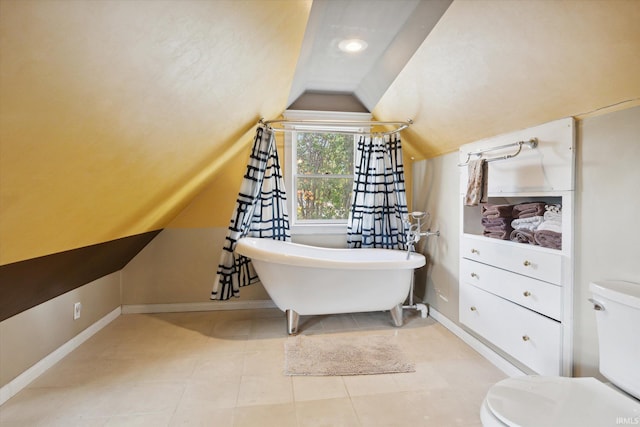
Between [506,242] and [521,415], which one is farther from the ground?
[506,242]

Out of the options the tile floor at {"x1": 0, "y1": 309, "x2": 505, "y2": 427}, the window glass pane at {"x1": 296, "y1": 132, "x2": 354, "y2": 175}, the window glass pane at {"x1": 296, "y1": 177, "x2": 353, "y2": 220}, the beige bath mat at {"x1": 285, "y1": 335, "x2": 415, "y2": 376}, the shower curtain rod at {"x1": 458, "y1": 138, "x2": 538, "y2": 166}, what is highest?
the window glass pane at {"x1": 296, "y1": 132, "x2": 354, "y2": 175}

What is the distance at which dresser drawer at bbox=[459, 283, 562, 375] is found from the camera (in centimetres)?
181

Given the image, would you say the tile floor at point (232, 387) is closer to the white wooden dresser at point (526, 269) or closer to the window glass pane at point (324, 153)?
the white wooden dresser at point (526, 269)

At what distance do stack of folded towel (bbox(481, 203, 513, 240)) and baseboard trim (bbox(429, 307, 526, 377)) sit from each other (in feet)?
2.60

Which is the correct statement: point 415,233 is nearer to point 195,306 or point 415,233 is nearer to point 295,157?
point 295,157

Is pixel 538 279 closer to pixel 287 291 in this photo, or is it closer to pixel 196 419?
pixel 287 291

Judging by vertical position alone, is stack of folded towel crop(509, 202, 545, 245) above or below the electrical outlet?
above

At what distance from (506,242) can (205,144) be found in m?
A: 2.07

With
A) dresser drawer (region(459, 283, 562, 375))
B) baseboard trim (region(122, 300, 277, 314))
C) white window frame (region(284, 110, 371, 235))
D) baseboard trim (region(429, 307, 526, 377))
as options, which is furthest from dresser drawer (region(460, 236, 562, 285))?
baseboard trim (region(122, 300, 277, 314))

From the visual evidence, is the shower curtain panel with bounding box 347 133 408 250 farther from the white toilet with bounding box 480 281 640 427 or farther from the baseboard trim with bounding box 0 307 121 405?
the baseboard trim with bounding box 0 307 121 405

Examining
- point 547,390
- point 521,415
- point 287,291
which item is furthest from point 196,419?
point 547,390

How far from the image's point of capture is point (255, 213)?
10.3ft

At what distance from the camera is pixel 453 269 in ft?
9.25

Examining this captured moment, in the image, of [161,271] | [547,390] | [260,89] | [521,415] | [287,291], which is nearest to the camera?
[521,415]
